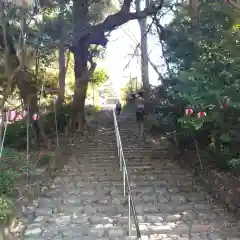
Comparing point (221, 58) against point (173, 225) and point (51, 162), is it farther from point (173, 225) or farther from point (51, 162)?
point (51, 162)

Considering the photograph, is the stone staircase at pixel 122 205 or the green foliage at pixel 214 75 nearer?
the stone staircase at pixel 122 205

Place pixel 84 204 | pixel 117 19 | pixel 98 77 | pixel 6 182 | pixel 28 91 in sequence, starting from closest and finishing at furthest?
1. pixel 6 182
2. pixel 84 204
3. pixel 28 91
4. pixel 117 19
5. pixel 98 77

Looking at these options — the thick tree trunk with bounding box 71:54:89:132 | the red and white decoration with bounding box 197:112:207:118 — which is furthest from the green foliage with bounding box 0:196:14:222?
the thick tree trunk with bounding box 71:54:89:132

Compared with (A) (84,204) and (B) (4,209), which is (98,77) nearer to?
(A) (84,204)

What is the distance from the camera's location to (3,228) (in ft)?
16.8

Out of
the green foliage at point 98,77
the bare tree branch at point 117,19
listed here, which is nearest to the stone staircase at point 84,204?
the bare tree branch at point 117,19

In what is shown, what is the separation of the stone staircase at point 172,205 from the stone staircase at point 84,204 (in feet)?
1.28

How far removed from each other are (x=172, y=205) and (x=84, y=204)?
64.2 inches

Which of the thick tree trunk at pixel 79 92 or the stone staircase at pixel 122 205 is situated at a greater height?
the thick tree trunk at pixel 79 92

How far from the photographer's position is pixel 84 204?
22.5 feet

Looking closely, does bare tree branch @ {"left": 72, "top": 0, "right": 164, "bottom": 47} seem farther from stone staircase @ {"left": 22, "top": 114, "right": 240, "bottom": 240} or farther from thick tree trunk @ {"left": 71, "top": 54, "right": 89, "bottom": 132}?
stone staircase @ {"left": 22, "top": 114, "right": 240, "bottom": 240}

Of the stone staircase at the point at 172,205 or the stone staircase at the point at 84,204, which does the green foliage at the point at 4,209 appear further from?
the stone staircase at the point at 172,205

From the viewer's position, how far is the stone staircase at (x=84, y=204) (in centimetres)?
553

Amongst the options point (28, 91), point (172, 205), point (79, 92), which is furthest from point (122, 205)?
point (79, 92)
